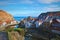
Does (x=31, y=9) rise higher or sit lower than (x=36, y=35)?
higher

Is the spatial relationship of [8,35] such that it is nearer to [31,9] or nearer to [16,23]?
[16,23]

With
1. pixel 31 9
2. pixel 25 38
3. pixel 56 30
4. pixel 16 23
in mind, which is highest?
pixel 31 9

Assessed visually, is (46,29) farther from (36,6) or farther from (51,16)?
(36,6)

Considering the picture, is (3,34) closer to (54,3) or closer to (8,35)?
(8,35)

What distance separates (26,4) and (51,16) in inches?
21.5

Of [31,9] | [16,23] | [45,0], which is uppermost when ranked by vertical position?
[45,0]

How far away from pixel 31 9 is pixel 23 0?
0.24 metres

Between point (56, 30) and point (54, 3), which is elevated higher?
point (54, 3)

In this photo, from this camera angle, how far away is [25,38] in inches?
84.7

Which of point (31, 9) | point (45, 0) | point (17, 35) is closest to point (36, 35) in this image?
point (17, 35)

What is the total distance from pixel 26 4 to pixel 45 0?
0.39 metres

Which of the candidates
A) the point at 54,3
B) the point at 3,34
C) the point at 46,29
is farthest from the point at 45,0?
the point at 3,34

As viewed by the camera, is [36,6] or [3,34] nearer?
[3,34]

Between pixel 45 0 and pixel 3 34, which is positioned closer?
pixel 3 34
